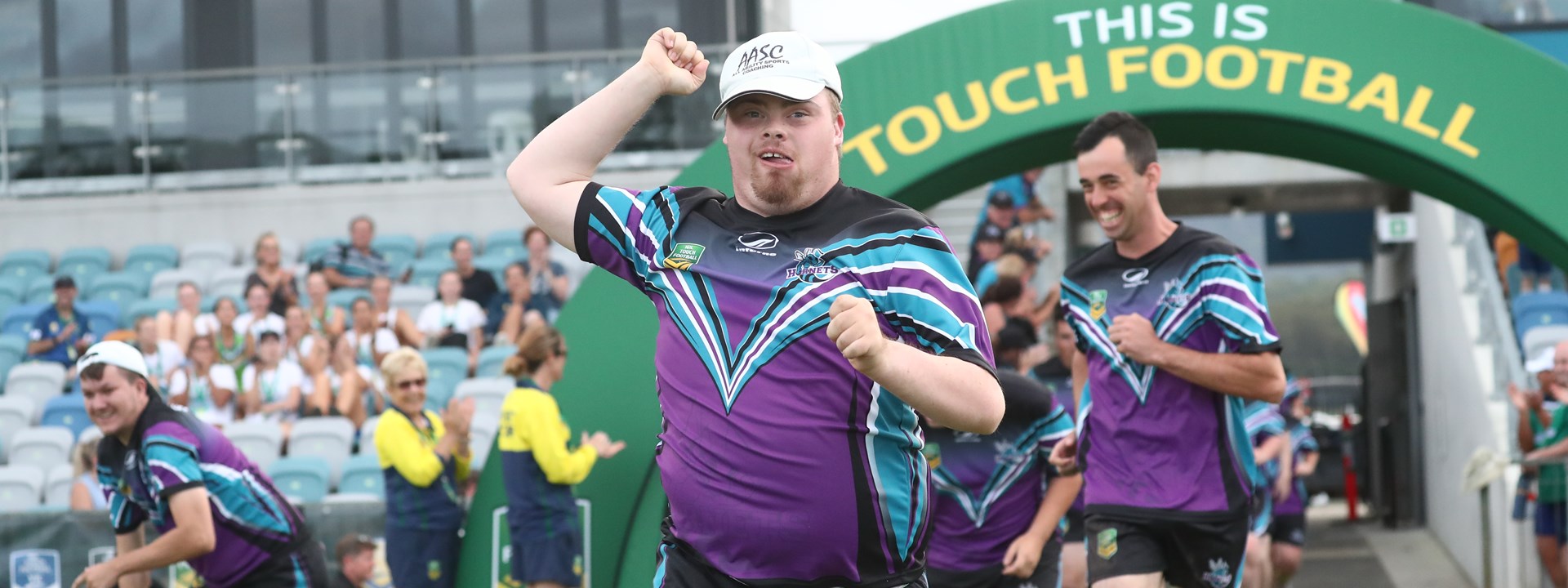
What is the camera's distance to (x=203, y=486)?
5867 millimetres

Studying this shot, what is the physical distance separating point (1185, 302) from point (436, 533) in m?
4.32

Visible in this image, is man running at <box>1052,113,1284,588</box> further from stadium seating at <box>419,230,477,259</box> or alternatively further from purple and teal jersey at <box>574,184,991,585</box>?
stadium seating at <box>419,230,477,259</box>

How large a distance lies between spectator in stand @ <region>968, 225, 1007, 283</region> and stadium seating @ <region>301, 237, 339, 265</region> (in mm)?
6237

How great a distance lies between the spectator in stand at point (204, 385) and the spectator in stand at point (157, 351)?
161 millimetres

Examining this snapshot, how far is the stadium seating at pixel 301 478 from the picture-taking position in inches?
421

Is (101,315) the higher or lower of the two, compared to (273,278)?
lower

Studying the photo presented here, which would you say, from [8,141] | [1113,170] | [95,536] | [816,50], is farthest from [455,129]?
[816,50]

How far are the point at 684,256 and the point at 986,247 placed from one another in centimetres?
847

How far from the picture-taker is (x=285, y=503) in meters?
6.27

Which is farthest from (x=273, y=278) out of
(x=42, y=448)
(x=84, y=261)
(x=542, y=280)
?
(x=84, y=261)

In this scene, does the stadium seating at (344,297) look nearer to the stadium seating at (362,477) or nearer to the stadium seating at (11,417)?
the stadium seating at (11,417)

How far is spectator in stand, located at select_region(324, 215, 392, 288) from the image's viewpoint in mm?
14250

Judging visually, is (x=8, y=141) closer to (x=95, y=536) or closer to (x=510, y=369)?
(x=95, y=536)

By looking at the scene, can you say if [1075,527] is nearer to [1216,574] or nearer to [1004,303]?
[1004,303]
